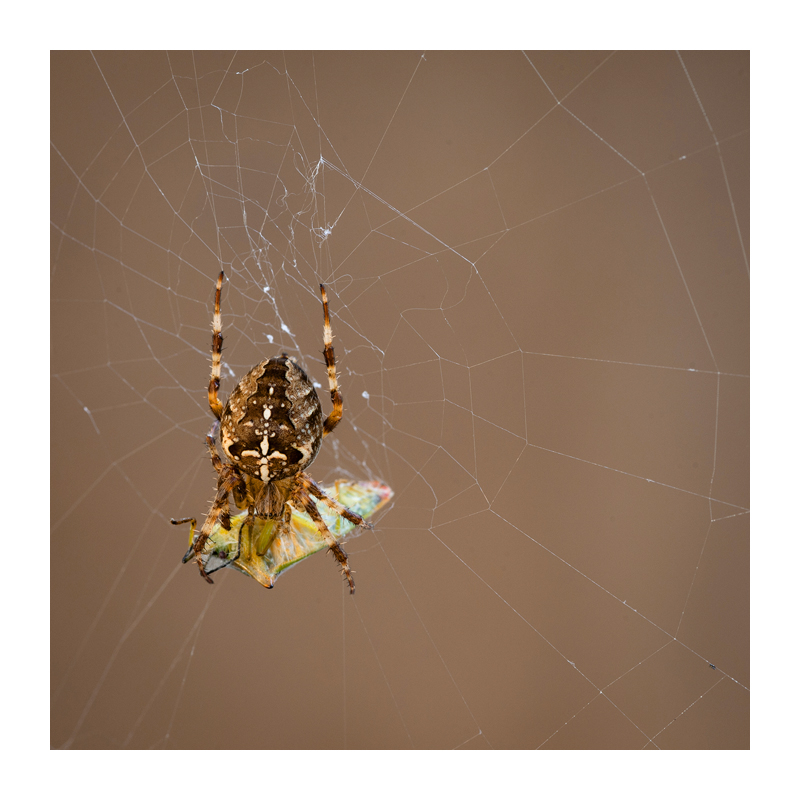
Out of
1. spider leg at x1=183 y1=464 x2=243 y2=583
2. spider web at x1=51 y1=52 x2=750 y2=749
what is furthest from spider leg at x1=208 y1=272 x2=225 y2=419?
spider web at x1=51 y1=52 x2=750 y2=749

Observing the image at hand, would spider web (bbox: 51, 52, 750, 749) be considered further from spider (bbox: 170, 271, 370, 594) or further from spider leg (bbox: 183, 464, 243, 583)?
spider leg (bbox: 183, 464, 243, 583)

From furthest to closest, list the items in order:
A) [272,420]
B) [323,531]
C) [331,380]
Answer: [323,531]
[331,380]
[272,420]

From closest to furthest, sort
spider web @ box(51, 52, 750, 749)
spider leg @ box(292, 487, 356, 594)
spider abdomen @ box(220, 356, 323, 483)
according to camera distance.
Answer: spider abdomen @ box(220, 356, 323, 483) → spider leg @ box(292, 487, 356, 594) → spider web @ box(51, 52, 750, 749)

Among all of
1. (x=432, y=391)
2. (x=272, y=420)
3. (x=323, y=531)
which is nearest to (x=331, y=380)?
(x=272, y=420)

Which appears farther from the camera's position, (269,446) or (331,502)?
(331,502)

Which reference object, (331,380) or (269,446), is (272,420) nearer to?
(269,446)

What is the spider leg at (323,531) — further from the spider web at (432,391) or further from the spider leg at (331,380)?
the spider web at (432,391)

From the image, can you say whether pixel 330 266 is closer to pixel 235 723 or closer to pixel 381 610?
pixel 381 610
